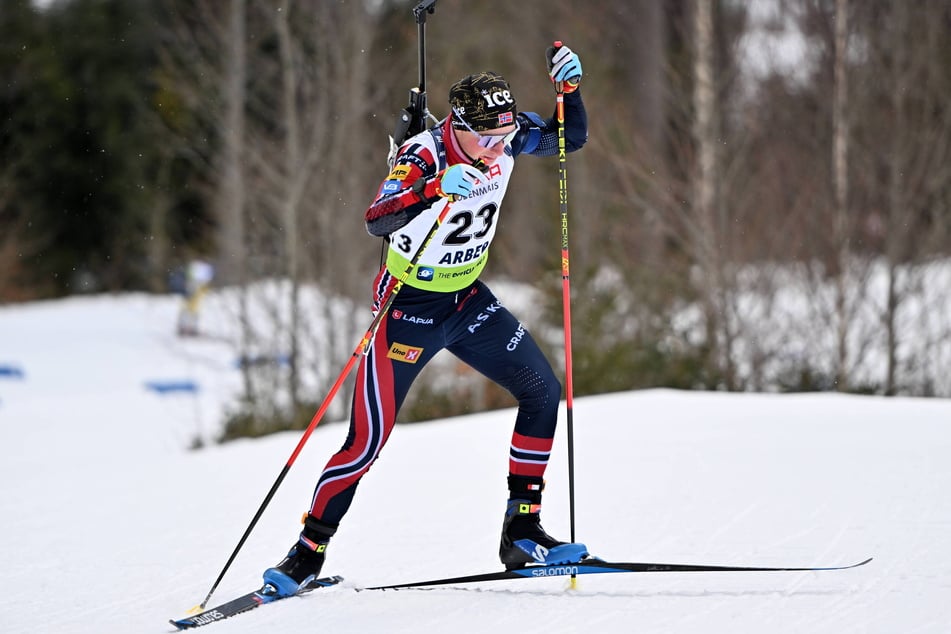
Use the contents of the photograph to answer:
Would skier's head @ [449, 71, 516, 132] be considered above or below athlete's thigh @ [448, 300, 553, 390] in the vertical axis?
above

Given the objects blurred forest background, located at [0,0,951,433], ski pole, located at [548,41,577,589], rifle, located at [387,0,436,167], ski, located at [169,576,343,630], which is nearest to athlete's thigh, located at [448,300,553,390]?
ski pole, located at [548,41,577,589]

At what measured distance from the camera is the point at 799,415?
786cm

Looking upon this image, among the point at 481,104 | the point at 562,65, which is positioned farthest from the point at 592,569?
the point at 562,65

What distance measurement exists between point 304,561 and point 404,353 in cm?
98

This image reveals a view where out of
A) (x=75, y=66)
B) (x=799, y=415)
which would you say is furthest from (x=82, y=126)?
(x=799, y=415)

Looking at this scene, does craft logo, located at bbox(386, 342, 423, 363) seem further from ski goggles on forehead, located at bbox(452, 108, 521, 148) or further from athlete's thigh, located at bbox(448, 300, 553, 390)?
ski goggles on forehead, located at bbox(452, 108, 521, 148)

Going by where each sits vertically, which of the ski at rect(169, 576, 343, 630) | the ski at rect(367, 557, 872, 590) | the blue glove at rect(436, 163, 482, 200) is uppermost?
the blue glove at rect(436, 163, 482, 200)

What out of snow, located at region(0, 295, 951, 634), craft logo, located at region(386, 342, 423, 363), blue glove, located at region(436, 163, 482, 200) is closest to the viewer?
blue glove, located at region(436, 163, 482, 200)

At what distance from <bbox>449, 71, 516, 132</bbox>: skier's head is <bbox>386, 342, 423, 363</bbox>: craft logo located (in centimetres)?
93

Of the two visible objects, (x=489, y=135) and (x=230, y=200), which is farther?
(x=230, y=200)

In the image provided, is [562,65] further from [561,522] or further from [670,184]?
[670,184]

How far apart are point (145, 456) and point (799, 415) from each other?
19.9ft

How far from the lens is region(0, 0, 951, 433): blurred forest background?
10.6m

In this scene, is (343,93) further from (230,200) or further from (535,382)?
(535,382)
